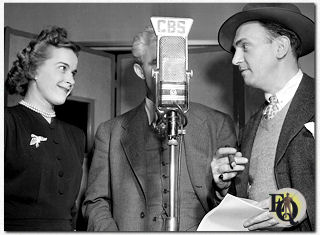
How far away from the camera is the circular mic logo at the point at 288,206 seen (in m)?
1.25

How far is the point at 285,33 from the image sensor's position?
4.72 ft

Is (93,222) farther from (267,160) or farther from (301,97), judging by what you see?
(301,97)

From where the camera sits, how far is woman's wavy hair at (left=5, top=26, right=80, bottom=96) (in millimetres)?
1494

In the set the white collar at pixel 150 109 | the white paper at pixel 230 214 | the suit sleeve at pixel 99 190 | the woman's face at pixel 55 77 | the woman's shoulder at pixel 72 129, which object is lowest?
the white paper at pixel 230 214

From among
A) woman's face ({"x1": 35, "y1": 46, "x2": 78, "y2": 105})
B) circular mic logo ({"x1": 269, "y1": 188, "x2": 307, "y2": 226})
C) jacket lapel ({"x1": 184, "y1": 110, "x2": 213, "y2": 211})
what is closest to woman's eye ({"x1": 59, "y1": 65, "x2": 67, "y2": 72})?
woman's face ({"x1": 35, "y1": 46, "x2": 78, "y2": 105})

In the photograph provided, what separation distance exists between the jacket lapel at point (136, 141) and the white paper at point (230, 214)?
0.27 metres

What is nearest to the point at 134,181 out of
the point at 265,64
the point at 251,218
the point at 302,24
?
the point at 251,218

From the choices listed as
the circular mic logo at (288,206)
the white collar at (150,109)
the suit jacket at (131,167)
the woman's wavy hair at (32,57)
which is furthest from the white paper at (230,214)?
the woman's wavy hair at (32,57)

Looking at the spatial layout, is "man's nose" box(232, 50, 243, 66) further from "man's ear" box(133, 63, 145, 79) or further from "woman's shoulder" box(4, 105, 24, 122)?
"woman's shoulder" box(4, 105, 24, 122)

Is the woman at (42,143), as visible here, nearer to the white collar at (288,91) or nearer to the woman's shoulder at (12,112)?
the woman's shoulder at (12,112)

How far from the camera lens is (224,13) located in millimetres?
1531

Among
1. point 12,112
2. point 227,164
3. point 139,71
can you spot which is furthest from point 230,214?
point 12,112

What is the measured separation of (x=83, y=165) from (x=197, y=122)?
38cm

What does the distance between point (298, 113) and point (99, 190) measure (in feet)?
2.05
